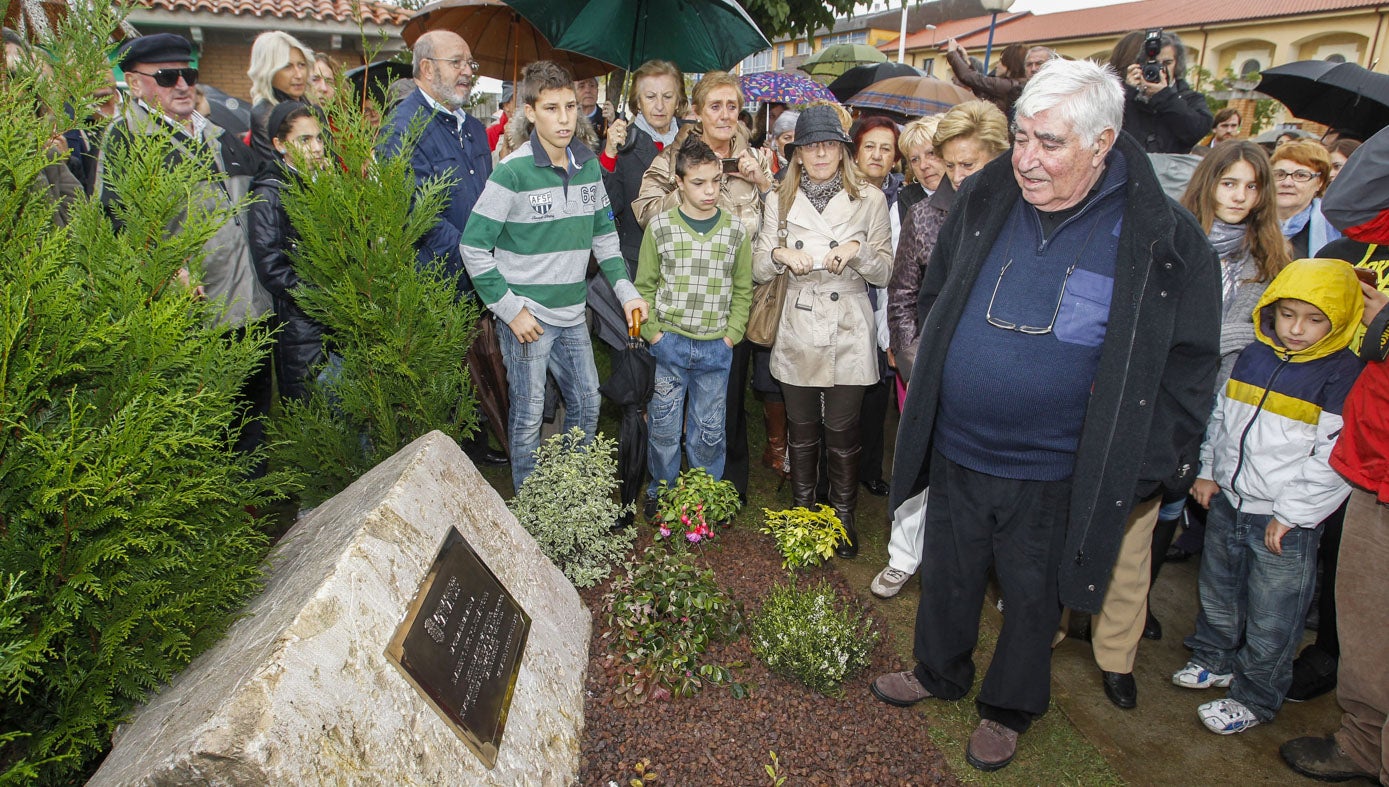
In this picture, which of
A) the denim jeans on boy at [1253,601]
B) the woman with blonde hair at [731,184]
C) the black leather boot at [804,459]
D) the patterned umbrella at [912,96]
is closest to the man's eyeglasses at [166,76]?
the woman with blonde hair at [731,184]

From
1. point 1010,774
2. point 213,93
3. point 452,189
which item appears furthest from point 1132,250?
point 213,93

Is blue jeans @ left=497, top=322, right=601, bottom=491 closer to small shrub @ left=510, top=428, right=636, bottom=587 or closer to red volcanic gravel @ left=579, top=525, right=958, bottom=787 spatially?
small shrub @ left=510, top=428, right=636, bottom=587

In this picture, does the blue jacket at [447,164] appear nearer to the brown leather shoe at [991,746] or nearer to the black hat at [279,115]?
the black hat at [279,115]

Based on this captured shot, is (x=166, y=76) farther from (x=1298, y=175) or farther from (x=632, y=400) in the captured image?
(x=1298, y=175)

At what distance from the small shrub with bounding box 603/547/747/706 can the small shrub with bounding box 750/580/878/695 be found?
0.18 m

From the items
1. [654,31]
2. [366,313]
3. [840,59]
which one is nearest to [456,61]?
[654,31]

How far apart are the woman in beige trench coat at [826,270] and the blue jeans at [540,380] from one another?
3.43 feet

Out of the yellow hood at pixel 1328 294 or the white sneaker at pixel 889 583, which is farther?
the white sneaker at pixel 889 583

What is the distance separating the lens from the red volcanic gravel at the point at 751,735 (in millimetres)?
2805

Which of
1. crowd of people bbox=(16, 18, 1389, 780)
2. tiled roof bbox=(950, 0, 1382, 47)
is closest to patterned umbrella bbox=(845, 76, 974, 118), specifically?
crowd of people bbox=(16, 18, 1389, 780)

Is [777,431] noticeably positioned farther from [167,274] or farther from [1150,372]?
[167,274]

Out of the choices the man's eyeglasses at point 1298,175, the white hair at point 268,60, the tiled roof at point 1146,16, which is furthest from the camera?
the tiled roof at point 1146,16

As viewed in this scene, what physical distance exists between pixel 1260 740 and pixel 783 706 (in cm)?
203

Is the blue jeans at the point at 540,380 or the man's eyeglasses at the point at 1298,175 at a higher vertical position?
the man's eyeglasses at the point at 1298,175
